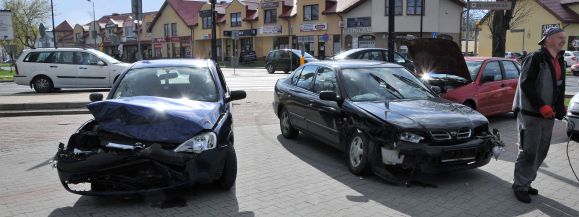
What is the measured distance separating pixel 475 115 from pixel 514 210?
4.75ft

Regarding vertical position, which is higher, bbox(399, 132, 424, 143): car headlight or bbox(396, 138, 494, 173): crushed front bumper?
bbox(399, 132, 424, 143): car headlight

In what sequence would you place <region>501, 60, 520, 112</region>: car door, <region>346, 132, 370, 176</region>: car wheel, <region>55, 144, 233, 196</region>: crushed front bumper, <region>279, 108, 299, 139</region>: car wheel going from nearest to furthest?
<region>55, 144, 233, 196</region>: crushed front bumper
<region>346, 132, 370, 176</region>: car wheel
<region>279, 108, 299, 139</region>: car wheel
<region>501, 60, 520, 112</region>: car door

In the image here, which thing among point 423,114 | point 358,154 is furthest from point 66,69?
point 423,114

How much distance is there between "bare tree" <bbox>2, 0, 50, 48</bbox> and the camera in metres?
51.2

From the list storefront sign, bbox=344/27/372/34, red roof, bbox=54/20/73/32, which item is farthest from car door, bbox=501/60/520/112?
red roof, bbox=54/20/73/32

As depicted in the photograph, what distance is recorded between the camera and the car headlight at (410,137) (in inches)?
211

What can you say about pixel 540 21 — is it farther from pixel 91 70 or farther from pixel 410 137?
pixel 410 137

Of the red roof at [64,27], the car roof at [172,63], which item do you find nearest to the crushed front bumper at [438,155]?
the car roof at [172,63]

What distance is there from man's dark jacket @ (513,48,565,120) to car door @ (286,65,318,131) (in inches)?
126

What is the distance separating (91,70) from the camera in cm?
1633

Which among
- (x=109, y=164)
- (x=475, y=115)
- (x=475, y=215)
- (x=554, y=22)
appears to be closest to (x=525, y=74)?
(x=475, y=115)

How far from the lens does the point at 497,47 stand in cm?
1739

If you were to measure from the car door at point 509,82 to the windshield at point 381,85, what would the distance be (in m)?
3.88

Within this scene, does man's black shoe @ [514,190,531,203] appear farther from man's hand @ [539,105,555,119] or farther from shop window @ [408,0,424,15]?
shop window @ [408,0,424,15]
